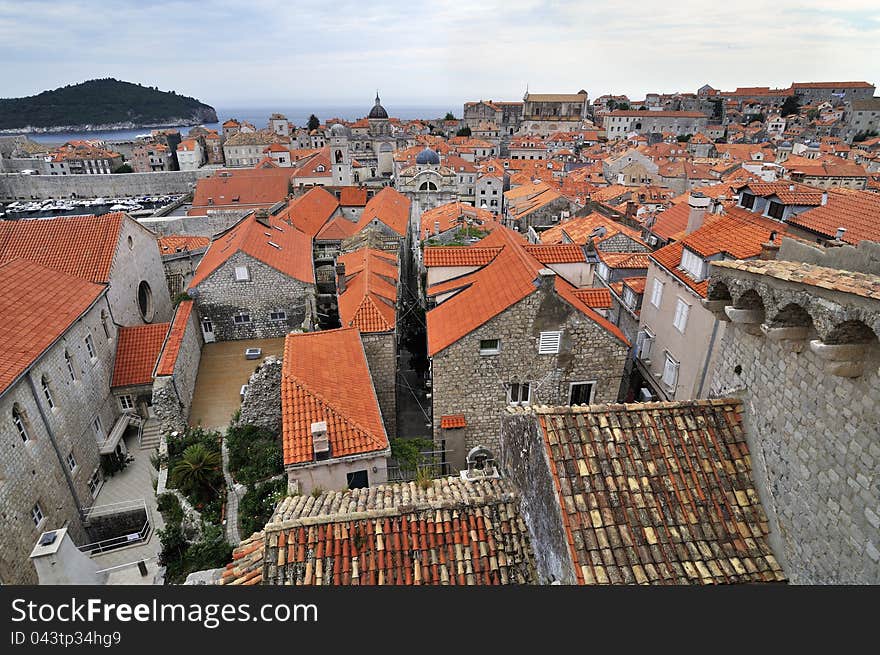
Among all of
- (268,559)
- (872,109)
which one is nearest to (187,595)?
(268,559)

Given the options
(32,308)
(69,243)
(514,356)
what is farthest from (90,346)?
(514,356)

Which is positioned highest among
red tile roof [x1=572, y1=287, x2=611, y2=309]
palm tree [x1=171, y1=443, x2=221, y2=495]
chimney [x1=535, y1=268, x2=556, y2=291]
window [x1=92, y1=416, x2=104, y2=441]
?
chimney [x1=535, y1=268, x2=556, y2=291]

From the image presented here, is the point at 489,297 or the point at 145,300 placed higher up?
the point at 489,297

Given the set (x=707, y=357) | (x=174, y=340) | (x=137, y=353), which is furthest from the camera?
(x=137, y=353)

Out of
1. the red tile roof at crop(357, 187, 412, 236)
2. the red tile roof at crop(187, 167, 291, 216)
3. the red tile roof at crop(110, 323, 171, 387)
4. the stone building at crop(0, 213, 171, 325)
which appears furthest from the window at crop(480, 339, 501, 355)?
the red tile roof at crop(187, 167, 291, 216)

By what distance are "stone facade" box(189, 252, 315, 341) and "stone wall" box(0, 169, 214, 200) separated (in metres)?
77.0

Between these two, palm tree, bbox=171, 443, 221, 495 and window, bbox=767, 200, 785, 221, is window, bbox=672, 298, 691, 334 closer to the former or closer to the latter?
window, bbox=767, 200, 785, 221

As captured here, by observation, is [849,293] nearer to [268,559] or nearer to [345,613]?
[345,613]

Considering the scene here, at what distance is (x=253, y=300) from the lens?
2277cm

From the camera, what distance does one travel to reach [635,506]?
530 cm

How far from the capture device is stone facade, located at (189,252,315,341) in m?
22.1

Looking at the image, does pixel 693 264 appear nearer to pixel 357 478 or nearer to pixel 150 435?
pixel 357 478

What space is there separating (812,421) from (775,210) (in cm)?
1681

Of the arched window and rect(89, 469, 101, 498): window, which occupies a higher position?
the arched window
